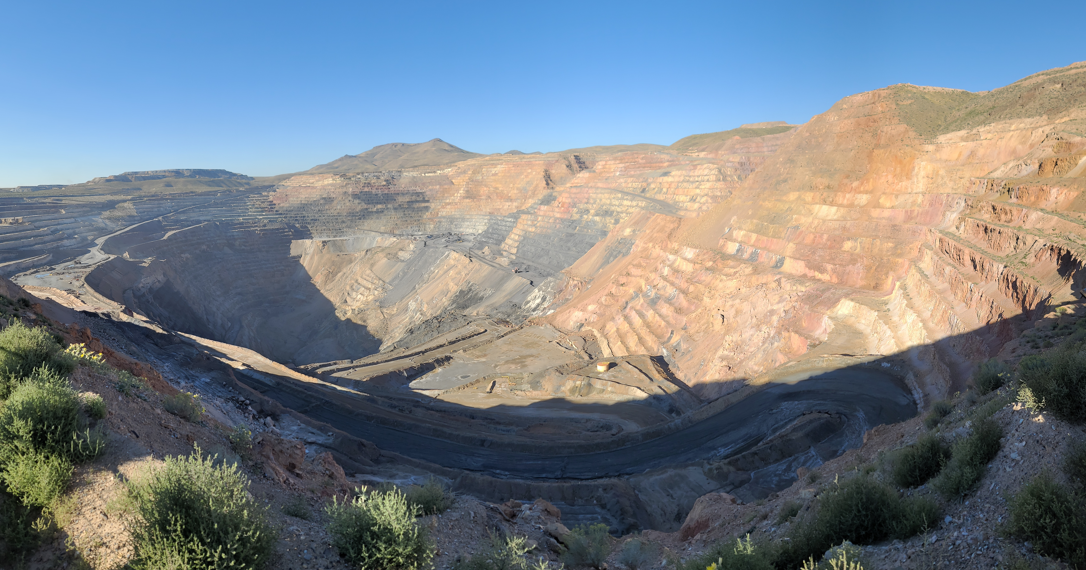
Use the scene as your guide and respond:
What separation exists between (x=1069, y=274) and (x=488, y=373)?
31051 millimetres

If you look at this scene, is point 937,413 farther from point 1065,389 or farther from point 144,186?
point 144,186

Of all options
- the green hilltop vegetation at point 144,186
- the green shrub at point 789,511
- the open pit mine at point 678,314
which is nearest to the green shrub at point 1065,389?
the green shrub at point 789,511

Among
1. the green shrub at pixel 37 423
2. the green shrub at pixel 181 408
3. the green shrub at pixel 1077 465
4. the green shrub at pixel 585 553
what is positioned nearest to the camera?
the green shrub at pixel 1077 465

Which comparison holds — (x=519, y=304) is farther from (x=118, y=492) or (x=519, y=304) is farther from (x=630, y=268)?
(x=118, y=492)

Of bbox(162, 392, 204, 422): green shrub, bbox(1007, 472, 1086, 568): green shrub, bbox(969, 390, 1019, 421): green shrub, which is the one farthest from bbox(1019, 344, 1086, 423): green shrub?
bbox(162, 392, 204, 422): green shrub

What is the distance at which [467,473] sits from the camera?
67.6ft

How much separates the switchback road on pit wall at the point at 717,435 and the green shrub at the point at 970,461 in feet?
40.3

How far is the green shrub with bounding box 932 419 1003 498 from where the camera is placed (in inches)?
268

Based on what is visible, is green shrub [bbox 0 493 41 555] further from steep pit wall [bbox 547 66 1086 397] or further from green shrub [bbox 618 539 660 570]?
steep pit wall [bbox 547 66 1086 397]

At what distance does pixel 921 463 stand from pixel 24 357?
1522cm

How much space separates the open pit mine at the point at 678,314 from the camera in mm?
19156

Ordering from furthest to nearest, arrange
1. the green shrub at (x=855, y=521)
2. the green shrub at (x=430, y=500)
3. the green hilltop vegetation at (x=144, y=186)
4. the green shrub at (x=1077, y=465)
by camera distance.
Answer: the green hilltop vegetation at (x=144, y=186) < the green shrub at (x=430, y=500) < the green shrub at (x=855, y=521) < the green shrub at (x=1077, y=465)

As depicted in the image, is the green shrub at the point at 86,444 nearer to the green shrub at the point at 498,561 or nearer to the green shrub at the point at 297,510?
the green shrub at the point at 297,510

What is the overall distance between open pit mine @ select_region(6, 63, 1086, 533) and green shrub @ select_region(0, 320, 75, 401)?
8.09 metres
